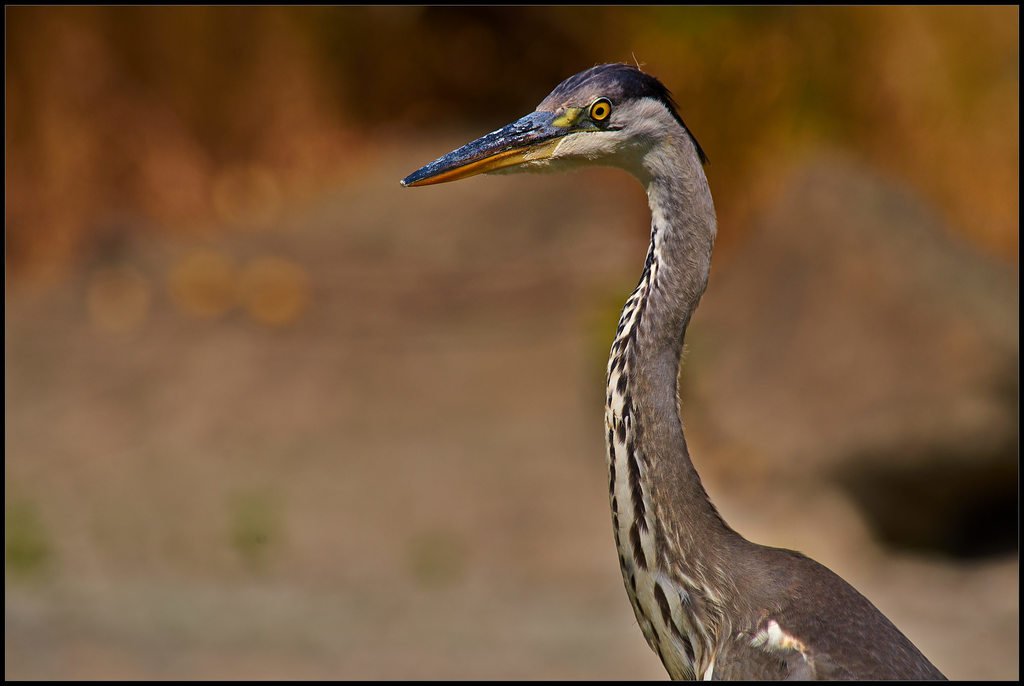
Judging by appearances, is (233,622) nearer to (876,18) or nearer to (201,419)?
(201,419)

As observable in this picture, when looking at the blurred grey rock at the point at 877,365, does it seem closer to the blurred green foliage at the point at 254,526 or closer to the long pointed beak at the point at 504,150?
the blurred green foliage at the point at 254,526

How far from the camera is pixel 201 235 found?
388 inches

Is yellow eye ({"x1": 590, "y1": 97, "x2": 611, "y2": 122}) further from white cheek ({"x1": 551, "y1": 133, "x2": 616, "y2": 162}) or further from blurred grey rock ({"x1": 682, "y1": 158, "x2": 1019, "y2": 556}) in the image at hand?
blurred grey rock ({"x1": 682, "y1": 158, "x2": 1019, "y2": 556})

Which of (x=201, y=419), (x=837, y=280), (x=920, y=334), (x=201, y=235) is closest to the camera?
(x=920, y=334)

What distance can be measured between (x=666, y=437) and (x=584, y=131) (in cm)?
62

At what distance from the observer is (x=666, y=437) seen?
2.42m

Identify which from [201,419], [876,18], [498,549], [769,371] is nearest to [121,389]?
[201,419]

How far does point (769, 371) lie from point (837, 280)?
573 millimetres

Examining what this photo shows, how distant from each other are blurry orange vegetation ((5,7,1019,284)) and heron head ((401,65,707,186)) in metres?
5.38

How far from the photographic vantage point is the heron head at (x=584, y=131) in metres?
2.48

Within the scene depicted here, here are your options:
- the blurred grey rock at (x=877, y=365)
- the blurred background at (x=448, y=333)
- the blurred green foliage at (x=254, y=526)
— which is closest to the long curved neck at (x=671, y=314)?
the blurred background at (x=448, y=333)

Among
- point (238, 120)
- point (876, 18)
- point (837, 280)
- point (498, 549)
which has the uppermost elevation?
point (238, 120)

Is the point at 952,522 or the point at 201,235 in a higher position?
the point at 201,235

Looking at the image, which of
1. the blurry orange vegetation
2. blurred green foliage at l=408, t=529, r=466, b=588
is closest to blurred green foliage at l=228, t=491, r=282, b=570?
blurred green foliage at l=408, t=529, r=466, b=588
